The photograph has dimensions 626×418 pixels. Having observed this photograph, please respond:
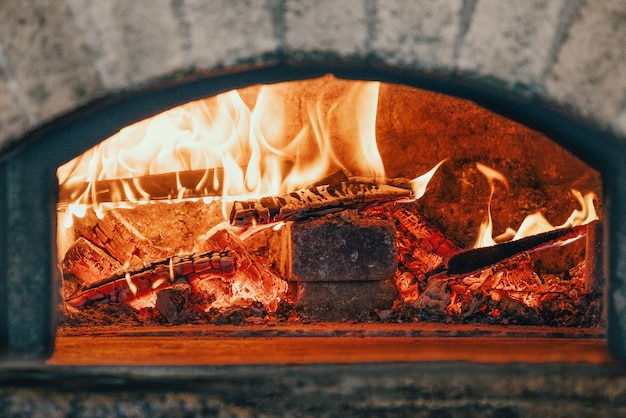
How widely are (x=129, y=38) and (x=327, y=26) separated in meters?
0.55

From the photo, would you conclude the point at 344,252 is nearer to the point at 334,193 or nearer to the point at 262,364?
the point at 334,193

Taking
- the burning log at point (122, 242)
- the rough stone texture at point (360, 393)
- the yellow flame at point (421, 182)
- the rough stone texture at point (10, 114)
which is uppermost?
the rough stone texture at point (10, 114)

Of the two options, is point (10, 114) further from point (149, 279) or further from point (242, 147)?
point (242, 147)

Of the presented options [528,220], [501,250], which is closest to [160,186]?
[501,250]

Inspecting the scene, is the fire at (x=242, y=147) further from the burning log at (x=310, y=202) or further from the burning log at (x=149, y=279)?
the burning log at (x=149, y=279)

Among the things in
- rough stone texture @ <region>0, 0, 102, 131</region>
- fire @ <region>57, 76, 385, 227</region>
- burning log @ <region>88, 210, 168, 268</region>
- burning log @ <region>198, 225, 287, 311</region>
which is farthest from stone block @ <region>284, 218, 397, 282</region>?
rough stone texture @ <region>0, 0, 102, 131</region>

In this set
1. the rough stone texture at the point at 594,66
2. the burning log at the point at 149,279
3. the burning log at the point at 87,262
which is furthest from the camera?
the burning log at the point at 87,262

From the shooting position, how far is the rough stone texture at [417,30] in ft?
6.12

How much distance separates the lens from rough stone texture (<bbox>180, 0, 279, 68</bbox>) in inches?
73.7

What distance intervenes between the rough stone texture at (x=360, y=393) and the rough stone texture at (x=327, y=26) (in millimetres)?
905

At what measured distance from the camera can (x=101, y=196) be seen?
9.68ft

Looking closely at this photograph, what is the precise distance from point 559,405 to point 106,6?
169cm

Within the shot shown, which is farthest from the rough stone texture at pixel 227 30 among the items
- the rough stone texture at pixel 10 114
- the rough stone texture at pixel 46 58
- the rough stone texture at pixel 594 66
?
the rough stone texture at pixel 594 66

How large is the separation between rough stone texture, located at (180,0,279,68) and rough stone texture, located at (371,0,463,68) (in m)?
0.30
